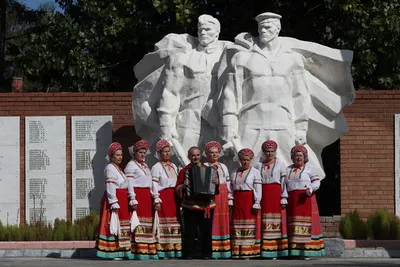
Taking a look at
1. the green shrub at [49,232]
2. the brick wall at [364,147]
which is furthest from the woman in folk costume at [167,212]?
the brick wall at [364,147]

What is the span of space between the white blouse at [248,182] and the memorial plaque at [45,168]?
179 inches

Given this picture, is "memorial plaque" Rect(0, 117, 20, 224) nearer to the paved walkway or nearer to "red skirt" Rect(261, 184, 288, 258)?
the paved walkway

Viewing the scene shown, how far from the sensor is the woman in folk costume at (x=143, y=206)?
16.9 meters

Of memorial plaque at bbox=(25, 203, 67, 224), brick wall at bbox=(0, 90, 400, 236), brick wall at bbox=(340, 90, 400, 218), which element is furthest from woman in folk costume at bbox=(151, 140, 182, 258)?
brick wall at bbox=(340, 90, 400, 218)

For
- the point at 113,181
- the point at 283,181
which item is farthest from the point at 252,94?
the point at 113,181

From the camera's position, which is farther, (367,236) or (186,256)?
(367,236)

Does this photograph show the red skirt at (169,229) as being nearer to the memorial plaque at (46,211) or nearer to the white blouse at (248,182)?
the white blouse at (248,182)

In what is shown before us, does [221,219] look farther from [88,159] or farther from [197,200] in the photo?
[88,159]

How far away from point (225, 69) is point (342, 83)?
1.67 metres

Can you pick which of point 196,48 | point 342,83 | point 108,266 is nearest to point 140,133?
point 196,48

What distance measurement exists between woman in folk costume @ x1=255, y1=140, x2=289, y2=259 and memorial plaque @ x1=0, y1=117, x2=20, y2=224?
517 cm

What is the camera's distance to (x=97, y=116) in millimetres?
21109

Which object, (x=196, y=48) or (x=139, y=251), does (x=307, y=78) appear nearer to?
(x=196, y=48)

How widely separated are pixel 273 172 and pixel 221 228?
93 centimetres
